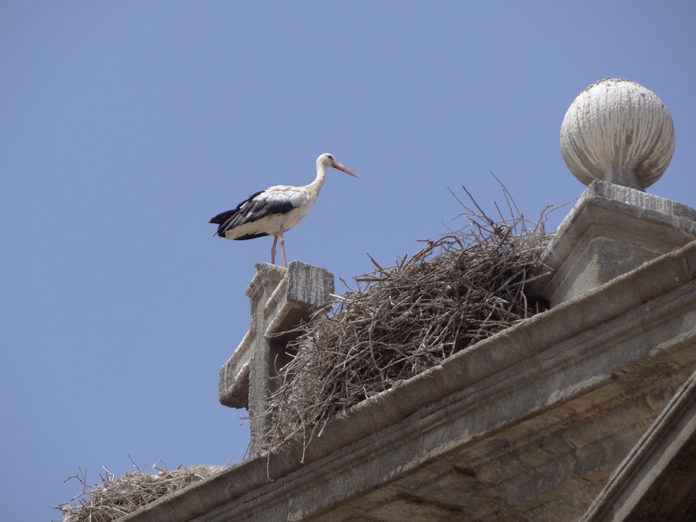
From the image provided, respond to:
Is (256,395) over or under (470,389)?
over

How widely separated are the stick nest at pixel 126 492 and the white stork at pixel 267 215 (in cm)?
315

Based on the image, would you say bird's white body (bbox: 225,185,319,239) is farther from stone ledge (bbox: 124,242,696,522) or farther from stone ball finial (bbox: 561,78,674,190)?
stone ball finial (bbox: 561,78,674,190)

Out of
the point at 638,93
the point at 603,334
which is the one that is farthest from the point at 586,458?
the point at 638,93

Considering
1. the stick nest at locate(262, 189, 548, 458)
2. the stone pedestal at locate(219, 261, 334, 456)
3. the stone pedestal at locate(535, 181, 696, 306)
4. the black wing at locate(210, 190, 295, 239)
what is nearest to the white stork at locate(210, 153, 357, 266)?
the black wing at locate(210, 190, 295, 239)

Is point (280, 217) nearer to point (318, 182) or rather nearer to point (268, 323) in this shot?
point (318, 182)

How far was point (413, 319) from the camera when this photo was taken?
8.71 m

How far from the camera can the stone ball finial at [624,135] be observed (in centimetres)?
874

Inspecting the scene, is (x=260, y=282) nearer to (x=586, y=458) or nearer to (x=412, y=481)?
(x=412, y=481)

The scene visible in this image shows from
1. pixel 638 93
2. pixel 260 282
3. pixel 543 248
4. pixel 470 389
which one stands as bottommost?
pixel 470 389

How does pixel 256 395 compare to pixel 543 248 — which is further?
pixel 256 395

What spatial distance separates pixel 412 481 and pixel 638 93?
7.10 feet

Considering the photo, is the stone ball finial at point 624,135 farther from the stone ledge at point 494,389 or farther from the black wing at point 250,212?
the black wing at point 250,212

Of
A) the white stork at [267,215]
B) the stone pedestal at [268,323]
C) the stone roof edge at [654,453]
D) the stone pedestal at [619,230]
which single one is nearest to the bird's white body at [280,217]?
the white stork at [267,215]

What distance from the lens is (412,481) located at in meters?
8.23
